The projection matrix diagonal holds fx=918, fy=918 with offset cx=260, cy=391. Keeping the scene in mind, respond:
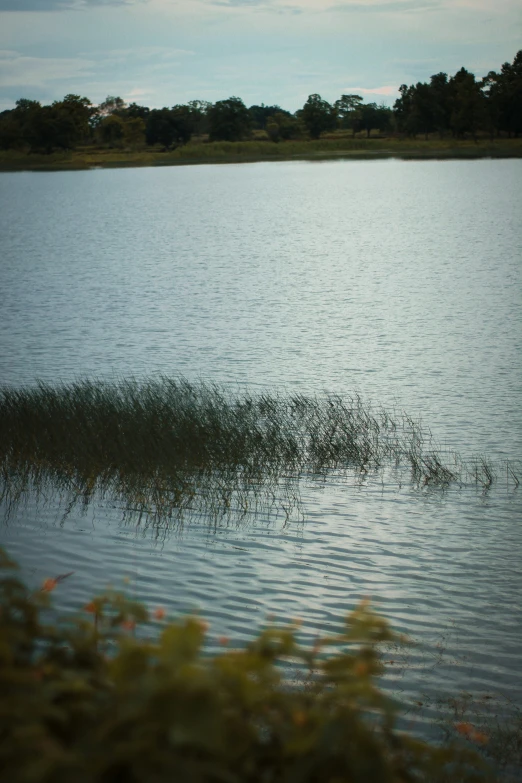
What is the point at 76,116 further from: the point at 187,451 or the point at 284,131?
the point at 187,451

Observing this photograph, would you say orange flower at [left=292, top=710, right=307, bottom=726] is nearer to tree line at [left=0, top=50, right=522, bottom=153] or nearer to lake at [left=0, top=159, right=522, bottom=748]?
lake at [left=0, top=159, right=522, bottom=748]

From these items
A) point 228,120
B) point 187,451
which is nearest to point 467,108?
point 228,120

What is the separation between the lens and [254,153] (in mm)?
182750

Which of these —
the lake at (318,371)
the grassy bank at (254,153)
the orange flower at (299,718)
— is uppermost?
the grassy bank at (254,153)

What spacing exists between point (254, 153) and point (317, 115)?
1801 centimetres

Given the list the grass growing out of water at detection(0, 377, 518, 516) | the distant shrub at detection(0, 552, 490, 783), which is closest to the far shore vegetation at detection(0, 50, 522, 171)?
the grass growing out of water at detection(0, 377, 518, 516)

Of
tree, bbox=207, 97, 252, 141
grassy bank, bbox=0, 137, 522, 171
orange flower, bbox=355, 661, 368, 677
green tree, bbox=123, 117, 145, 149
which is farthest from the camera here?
tree, bbox=207, 97, 252, 141

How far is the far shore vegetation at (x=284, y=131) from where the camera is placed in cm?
16050

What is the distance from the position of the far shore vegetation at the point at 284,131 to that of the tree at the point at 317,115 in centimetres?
21

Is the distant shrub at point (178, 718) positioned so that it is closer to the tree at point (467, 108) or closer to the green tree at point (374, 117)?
the tree at point (467, 108)

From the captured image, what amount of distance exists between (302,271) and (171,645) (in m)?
43.0

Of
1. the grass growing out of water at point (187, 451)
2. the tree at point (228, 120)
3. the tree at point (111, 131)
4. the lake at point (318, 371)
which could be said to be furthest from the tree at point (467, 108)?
the grass growing out of water at point (187, 451)

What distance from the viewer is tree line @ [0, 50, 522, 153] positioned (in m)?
159

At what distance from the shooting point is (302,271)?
44.8m
